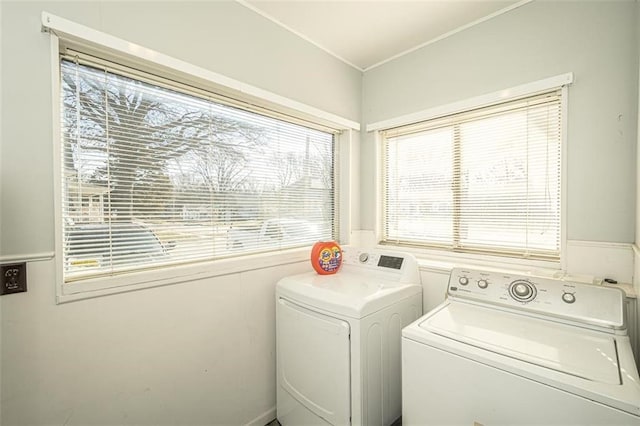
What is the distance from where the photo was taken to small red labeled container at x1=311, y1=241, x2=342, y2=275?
1896mm

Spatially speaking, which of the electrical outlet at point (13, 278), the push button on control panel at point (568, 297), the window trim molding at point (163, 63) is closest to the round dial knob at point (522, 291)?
the push button on control panel at point (568, 297)

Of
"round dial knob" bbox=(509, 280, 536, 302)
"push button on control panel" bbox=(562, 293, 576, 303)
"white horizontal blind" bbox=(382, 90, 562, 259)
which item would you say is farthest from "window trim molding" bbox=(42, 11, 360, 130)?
"push button on control panel" bbox=(562, 293, 576, 303)

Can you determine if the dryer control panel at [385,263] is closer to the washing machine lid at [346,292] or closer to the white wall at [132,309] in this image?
the washing machine lid at [346,292]

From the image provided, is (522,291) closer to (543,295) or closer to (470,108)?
(543,295)

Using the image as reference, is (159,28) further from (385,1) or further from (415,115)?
(415,115)

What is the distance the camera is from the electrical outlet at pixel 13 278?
1.02m

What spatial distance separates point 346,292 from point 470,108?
4.71 ft

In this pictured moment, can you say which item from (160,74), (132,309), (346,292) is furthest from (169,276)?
(160,74)

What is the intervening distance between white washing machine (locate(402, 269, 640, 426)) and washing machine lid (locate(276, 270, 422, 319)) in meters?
0.24

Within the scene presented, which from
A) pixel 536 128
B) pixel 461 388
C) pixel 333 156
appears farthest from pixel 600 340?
pixel 333 156

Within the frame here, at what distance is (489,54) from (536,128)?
21.7 inches

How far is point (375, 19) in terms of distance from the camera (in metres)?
1.80

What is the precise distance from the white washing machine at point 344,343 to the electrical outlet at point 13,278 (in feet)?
3.64

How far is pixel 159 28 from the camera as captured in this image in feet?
4.47
